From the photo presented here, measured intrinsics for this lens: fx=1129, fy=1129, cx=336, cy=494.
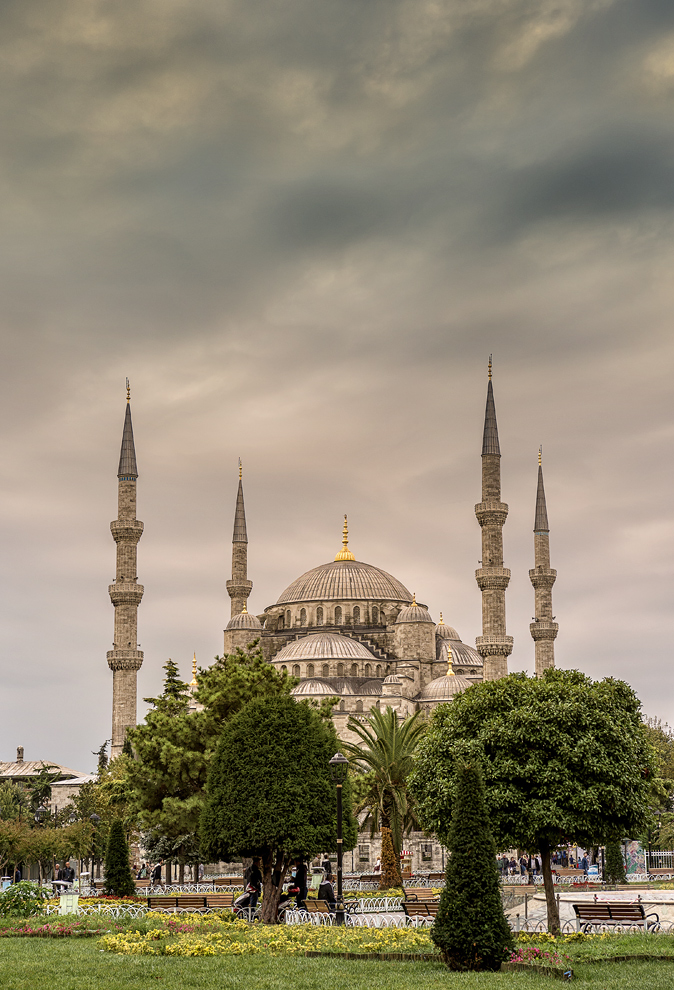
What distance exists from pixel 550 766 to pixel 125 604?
36.9 meters

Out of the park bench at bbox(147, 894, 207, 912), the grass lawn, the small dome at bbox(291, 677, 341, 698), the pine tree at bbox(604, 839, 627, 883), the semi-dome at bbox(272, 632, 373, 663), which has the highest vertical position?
the semi-dome at bbox(272, 632, 373, 663)

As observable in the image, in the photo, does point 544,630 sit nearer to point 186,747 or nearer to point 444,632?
point 444,632

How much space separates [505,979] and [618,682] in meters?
9.28

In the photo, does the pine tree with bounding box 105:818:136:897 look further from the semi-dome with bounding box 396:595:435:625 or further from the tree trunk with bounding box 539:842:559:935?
the semi-dome with bounding box 396:595:435:625

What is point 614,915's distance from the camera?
56.7ft

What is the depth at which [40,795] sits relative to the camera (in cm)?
5778

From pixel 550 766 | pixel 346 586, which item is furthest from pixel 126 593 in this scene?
pixel 550 766

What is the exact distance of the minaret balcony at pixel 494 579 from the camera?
168 feet

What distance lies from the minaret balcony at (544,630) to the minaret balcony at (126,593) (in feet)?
66.3

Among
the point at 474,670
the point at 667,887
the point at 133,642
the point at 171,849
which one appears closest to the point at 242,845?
the point at 171,849

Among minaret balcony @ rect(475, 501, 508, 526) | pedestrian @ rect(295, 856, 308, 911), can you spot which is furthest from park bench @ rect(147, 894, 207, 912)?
minaret balcony @ rect(475, 501, 508, 526)

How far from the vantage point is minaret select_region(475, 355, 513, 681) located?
50.9 metres

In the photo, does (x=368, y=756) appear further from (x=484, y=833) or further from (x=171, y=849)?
(x=484, y=833)

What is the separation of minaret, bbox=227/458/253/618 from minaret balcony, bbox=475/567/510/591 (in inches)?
Answer: 737
